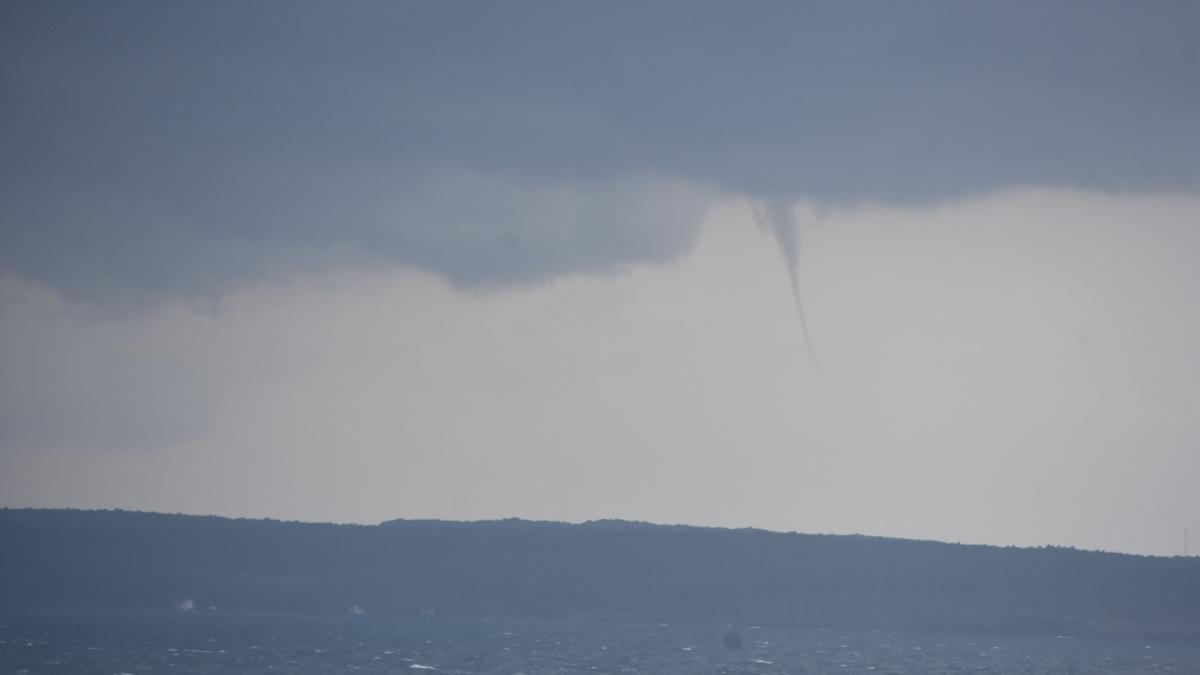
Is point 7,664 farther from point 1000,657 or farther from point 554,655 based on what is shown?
point 1000,657

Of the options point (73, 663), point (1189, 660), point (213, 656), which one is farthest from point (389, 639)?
point (1189, 660)

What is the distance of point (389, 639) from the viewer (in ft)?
631

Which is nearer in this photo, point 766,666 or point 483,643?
point 766,666

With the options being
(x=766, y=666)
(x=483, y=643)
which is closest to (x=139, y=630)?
(x=483, y=643)

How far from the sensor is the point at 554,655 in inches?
6166

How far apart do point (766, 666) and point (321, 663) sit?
134ft

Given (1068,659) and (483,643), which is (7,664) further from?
(1068,659)

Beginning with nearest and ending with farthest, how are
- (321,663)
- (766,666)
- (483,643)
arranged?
(321,663), (766,666), (483,643)

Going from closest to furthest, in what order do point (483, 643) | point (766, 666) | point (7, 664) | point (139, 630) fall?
point (7, 664) → point (766, 666) → point (483, 643) → point (139, 630)

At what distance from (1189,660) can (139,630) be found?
130505 millimetres

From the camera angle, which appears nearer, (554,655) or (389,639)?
(554,655)

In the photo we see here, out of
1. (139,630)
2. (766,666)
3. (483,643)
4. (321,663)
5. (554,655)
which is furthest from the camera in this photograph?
(139,630)

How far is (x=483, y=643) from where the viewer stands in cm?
18375

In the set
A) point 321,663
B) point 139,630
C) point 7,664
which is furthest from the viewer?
point 139,630
